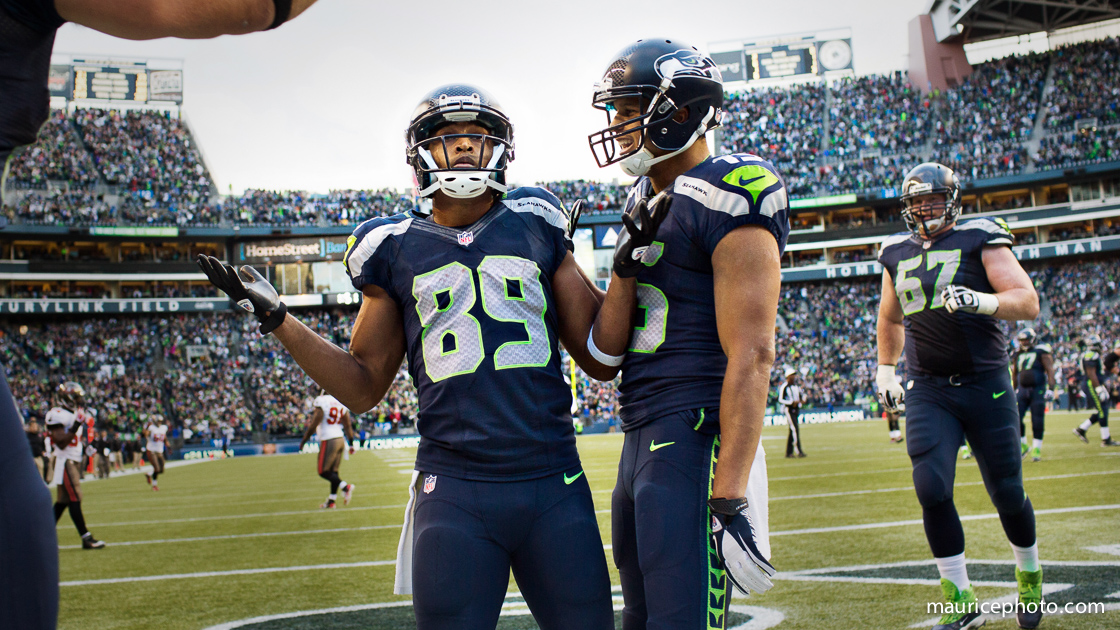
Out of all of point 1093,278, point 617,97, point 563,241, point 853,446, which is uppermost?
point 1093,278

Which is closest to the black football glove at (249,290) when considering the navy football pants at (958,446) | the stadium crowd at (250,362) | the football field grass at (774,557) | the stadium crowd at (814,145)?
the football field grass at (774,557)

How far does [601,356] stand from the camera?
2719mm

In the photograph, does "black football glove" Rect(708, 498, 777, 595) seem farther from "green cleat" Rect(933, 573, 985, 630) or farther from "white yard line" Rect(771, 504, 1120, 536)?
"white yard line" Rect(771, 504, 1120, 536)

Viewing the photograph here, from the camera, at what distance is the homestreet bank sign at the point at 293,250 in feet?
138

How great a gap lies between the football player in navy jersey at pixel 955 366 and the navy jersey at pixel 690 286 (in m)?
2.36

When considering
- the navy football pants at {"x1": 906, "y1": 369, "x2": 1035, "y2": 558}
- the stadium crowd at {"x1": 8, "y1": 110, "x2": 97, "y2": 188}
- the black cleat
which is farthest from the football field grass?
the stadium crowd at {"x1": 8, "y1": 110, "x2": 97, "y2": 188}

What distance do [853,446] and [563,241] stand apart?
15.1m

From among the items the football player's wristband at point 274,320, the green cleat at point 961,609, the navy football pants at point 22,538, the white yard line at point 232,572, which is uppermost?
the football player's wristband at point 274,320

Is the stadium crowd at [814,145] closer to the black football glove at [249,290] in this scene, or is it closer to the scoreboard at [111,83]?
the scoreboard at [111,83]

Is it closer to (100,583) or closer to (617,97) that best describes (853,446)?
(100,583)

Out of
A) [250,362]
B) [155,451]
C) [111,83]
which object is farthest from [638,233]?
[111,83]

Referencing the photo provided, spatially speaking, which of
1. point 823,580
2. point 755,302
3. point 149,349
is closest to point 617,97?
point 755,302

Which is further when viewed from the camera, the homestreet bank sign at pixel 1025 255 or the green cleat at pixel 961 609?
the homestreet bank sign at pixel 1025 255

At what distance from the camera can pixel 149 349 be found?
37.4 meters
